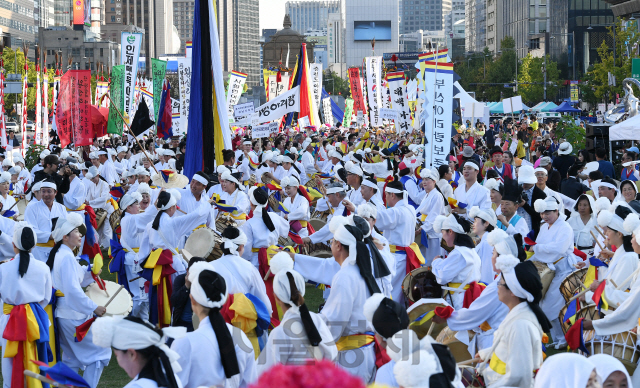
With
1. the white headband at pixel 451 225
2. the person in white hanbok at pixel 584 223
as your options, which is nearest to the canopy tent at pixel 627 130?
the person in white hanbok at pixel 584 223

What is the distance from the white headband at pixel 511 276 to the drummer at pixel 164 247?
3927 mm

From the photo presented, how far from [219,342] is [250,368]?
31 cm

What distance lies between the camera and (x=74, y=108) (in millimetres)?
16125

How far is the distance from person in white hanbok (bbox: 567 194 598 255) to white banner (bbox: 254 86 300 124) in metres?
7.38

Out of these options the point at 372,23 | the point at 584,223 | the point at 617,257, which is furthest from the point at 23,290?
the point at 372,23

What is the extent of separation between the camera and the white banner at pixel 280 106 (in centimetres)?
1479

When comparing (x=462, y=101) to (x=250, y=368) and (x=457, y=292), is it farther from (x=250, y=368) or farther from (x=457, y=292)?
(x=250, y=368)

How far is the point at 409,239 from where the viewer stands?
26.9ft

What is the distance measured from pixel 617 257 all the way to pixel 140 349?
3.90 m

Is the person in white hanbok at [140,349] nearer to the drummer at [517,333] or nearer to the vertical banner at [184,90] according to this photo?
the drummer at [517,333]

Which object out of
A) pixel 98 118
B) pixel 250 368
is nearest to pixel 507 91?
pixel 98 118

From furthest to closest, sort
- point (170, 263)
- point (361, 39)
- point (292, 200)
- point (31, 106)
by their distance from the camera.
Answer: point (361, 39) < point (31, 106) < point (292, 200) < point (170, 263)

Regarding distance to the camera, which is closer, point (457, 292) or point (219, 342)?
point (219, 342)

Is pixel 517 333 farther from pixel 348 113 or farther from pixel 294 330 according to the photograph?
pixel 348 113
